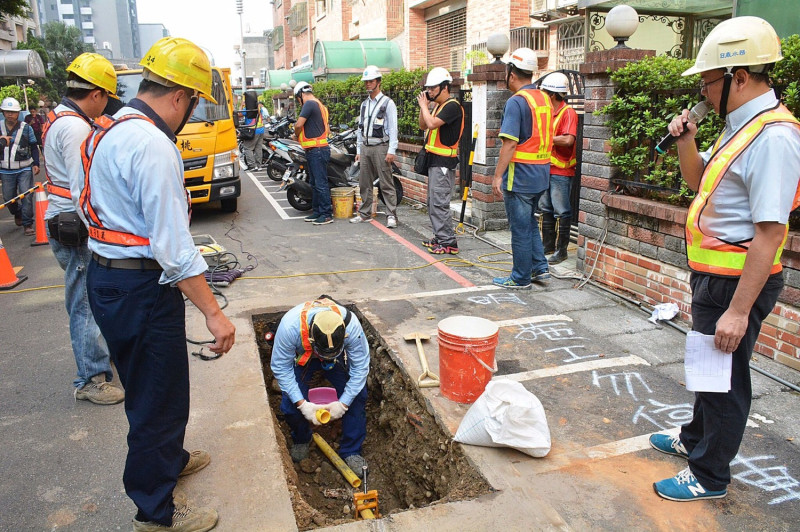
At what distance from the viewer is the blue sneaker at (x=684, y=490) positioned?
2.87 metres

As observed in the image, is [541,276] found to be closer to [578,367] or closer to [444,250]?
[444,250]

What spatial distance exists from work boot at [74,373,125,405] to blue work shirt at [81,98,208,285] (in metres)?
1.86

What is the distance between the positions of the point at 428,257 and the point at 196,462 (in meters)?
4.70

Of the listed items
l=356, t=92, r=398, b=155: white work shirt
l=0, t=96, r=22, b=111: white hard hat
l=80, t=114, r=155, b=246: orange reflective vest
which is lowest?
l=80, t=114, r=155, b=246: orange reflective vest

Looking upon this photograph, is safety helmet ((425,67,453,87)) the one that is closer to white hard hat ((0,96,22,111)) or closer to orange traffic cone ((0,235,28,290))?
orange traffic cone ((0,235,28,290))

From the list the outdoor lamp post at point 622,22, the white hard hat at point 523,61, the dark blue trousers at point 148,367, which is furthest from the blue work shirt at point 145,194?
the outdoor lamp post at point 622,22

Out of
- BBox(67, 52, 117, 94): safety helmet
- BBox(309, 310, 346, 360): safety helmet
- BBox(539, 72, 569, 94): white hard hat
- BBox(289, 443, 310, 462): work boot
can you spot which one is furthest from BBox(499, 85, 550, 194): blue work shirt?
BBox(67, 52, 117, 94): safety helmet

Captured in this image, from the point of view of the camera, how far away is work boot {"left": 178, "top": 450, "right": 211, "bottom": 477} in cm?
318

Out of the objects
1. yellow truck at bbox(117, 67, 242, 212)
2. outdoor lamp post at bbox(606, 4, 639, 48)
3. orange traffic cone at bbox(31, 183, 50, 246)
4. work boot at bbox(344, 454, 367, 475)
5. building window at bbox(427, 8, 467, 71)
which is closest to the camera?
work boot at bbox(344, 454, 367, 475)

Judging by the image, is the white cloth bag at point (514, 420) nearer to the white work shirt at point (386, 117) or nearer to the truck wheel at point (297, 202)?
the white work shirt at point (386, 117)

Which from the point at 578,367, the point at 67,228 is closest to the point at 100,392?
the point at 67,228

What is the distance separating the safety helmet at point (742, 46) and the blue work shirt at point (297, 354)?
251 centimetres

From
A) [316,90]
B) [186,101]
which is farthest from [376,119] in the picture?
[316,90]

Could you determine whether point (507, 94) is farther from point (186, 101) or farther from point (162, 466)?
point (162, 466)
